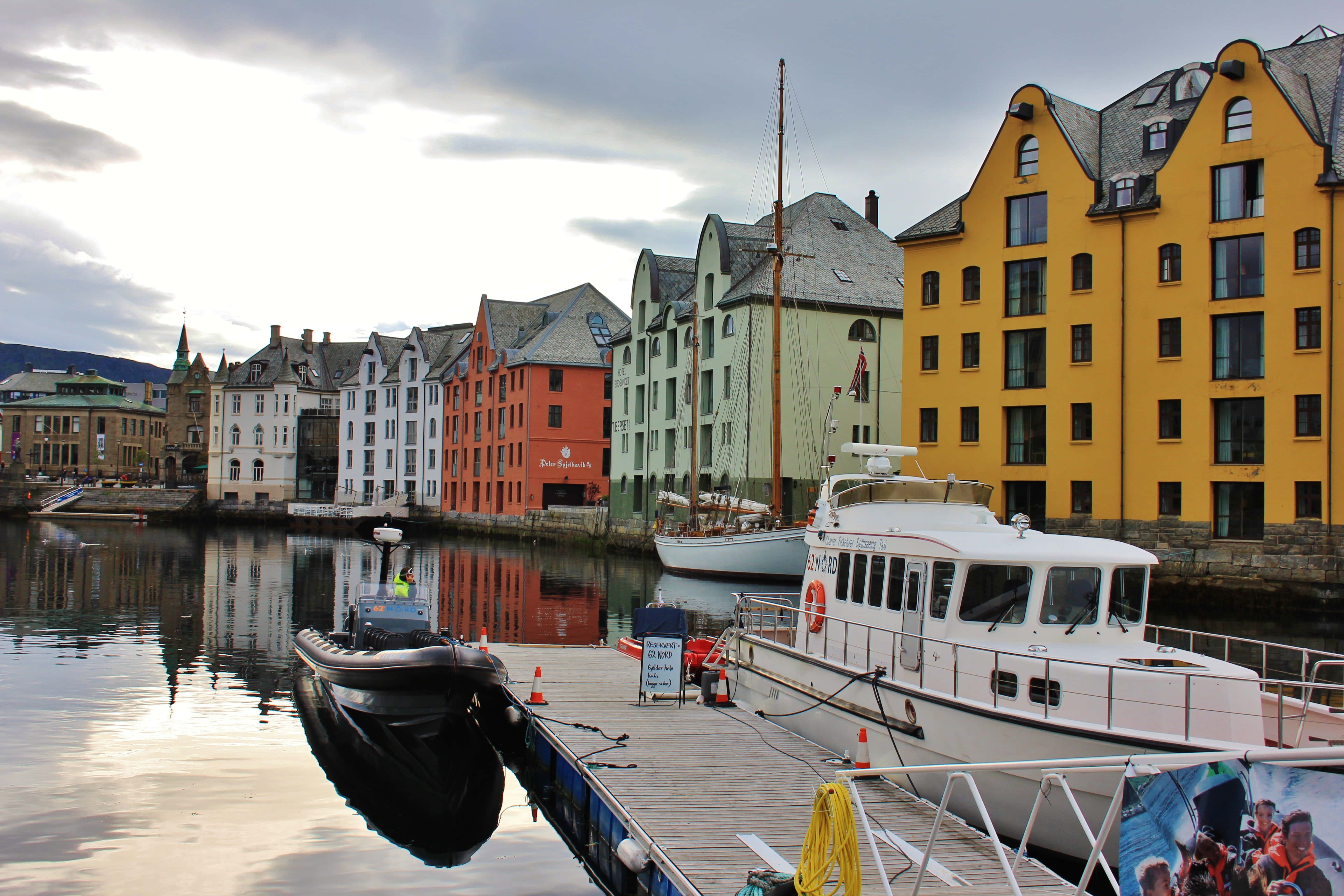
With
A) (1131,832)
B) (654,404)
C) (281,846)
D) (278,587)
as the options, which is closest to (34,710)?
(281,846)

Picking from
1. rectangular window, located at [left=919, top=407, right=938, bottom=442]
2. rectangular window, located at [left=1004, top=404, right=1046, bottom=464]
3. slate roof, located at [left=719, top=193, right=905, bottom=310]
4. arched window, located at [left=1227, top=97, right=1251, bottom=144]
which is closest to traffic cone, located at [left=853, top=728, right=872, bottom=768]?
rectangular window, located at [left=1004, top=404, right=1046, bottom=464]

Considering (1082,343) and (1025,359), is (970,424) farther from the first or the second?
(1082,343)

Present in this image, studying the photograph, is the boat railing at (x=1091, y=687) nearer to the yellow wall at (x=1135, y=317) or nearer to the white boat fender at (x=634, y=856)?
the white boat fender at (x=634, y=856)

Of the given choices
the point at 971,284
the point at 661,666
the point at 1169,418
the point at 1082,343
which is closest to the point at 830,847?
the point at 661,666

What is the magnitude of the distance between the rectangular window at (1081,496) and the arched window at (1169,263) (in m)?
7.67

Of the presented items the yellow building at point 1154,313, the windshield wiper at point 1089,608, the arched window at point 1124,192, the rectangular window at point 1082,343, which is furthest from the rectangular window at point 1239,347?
the windshield wiper at point 1089,608

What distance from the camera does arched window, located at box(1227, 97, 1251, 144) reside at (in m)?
35.4

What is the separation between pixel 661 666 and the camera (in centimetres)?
1573

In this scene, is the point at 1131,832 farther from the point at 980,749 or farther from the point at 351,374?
the point at 351,374

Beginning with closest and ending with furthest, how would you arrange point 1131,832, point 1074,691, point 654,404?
point 1131,832 < point 1074,691 < point 654,404

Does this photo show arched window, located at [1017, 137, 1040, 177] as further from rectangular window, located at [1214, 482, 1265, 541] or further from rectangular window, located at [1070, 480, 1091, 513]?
rectangular window, located at [1214, 482, 1265, 541]

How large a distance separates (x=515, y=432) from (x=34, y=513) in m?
50.1

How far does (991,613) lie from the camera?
40.0ft

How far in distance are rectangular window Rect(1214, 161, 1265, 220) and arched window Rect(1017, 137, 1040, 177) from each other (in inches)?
260
